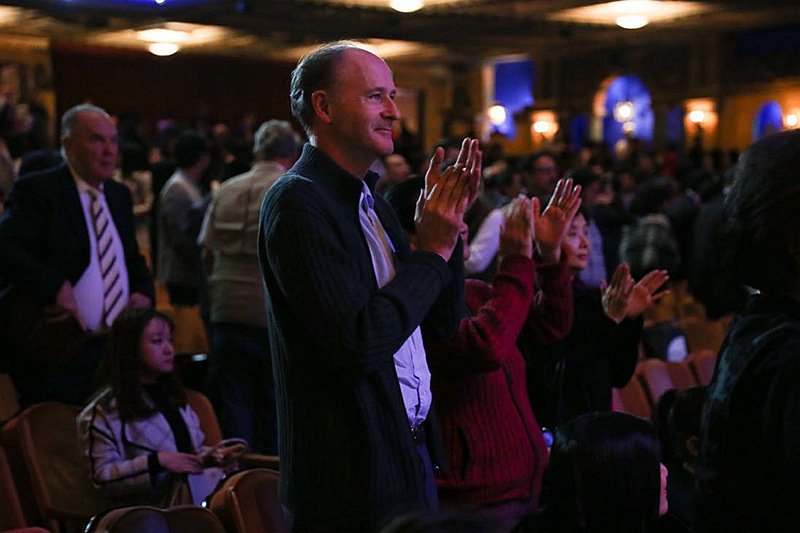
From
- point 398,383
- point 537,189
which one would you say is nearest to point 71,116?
point 398,383

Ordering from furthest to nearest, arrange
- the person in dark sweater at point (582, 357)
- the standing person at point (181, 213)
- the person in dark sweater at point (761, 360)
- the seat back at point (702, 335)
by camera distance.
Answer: the standing person at point (181, 213), the seat back at point (702, 335), the person in dark sweater at point (582, 357), the person in dark sweater at point (761, 360)

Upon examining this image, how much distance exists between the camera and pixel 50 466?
11.1 feet

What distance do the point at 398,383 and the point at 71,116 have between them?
236cm

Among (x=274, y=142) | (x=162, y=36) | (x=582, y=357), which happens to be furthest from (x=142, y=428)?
(x=162, y=36)

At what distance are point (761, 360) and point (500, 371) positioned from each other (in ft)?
3.49

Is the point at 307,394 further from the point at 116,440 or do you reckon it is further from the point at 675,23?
the point at 675,23

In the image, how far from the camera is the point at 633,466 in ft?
6.25

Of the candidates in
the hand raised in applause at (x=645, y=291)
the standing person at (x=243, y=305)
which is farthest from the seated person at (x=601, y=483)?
the standing person at (x=243, y=305)

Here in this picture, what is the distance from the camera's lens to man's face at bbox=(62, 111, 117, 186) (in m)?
3.81

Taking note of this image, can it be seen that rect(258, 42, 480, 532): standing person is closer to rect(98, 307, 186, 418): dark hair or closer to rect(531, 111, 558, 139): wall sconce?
rect(98, 307, 186, 418): dark hair

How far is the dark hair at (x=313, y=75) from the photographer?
6.34 ft

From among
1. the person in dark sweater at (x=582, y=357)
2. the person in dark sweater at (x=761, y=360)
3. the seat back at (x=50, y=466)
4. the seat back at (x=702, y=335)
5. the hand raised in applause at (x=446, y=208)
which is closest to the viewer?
the person in dark sweater at (x=761, y=360)

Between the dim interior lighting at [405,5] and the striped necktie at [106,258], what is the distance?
10.6 metres

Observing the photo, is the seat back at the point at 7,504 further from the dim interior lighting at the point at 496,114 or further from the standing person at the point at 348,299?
the dim interior lighting at the point at 496,114
